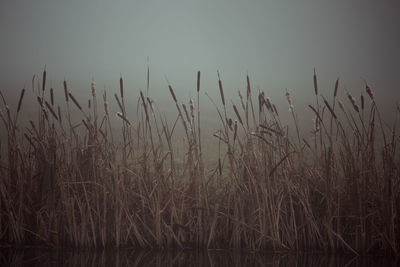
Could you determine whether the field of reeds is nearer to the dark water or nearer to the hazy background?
the dark water

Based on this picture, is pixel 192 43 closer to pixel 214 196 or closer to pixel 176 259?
pixel 214 196

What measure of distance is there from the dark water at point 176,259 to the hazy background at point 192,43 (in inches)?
51.3

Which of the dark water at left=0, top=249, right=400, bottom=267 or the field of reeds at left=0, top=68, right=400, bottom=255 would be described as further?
the field of reeds at left=0, top=68, right=400, bottom=255

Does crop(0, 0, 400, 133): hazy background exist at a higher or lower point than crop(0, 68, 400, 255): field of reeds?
higher

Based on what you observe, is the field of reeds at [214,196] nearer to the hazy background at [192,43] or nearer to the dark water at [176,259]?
the dark water at [176,259]

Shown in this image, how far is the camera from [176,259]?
5.97 ft

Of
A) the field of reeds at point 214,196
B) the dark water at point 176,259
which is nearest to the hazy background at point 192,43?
the field of reeds at point 214,196

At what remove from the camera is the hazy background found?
293 cm

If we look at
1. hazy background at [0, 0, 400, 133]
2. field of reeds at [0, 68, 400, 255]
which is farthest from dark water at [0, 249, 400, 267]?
hazy background at [0, 0, 400, 133]

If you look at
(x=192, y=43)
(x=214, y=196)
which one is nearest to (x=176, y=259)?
(x=214, y=196)

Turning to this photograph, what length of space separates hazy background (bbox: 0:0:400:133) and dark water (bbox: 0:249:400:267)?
4.27 feet

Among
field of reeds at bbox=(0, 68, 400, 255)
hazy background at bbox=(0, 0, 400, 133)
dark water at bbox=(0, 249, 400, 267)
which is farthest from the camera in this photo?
hazy background at bbox=(0, 0, 400, 133)

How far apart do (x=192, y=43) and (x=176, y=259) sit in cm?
189

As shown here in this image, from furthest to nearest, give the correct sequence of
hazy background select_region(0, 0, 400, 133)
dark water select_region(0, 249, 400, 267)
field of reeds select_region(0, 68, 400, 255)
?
1. hazy background select_region(0, 0, 400, 133)
2. field of reeds select_region(0, 68, 400, 255)
3. dark water select_region(0, 249, 400, 267)
